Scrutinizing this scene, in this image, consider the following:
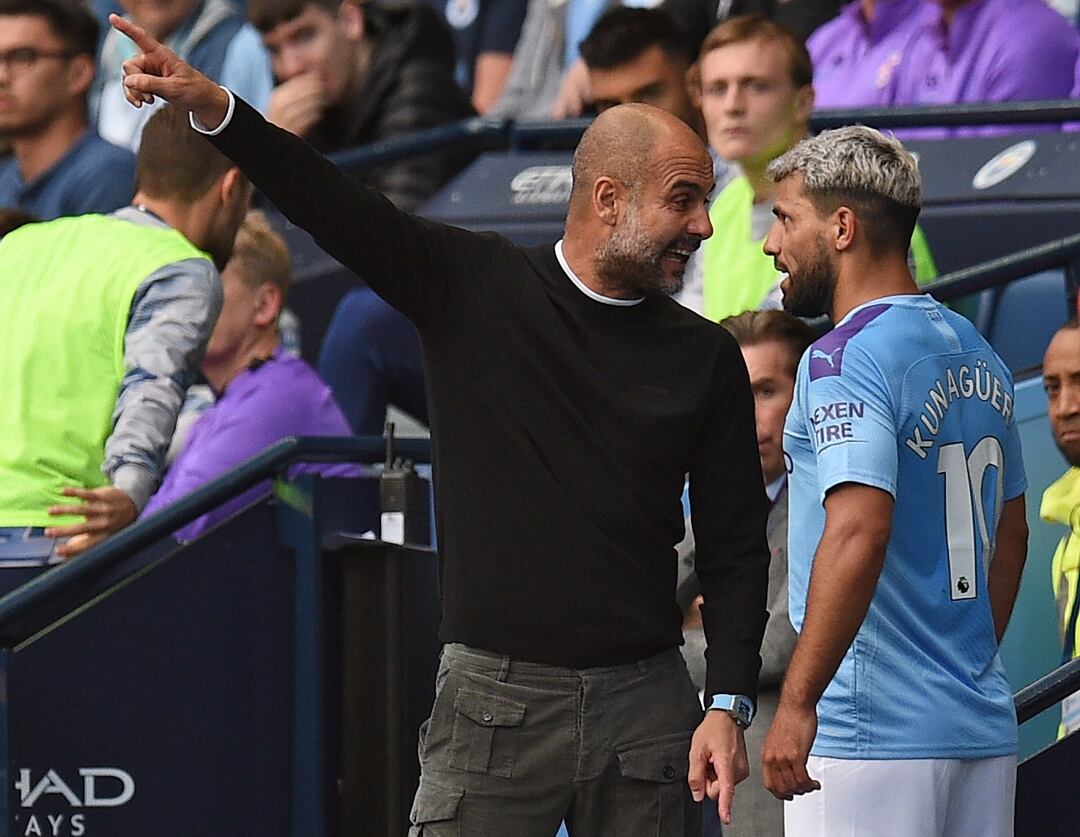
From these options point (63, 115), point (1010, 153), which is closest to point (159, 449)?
point (63, 115)

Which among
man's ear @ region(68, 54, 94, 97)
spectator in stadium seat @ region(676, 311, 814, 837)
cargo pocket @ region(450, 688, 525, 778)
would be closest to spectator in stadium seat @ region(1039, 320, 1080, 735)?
spectator in stadium seat @ region(676, 311, 814, 837)

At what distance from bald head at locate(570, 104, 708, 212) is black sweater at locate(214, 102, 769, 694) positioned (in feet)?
0.60

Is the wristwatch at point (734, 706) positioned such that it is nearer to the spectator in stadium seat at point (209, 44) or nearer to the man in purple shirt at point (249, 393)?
the man in purple shirt at point (249, 393)

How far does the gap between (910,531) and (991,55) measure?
14.1ft

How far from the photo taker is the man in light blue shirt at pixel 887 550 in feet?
11.8

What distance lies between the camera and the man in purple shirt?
219 inches

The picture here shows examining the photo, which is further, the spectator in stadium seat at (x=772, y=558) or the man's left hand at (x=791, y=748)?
the spectator in stadium seat at (x=772, y=558)

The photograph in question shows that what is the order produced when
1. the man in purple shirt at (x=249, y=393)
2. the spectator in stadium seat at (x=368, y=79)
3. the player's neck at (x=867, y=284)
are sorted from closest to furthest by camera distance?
the player's neck at (x=867, y=284) < the man in purple shirt at (x=249, y=393) < the spectator in stadium seat at (x=368, y=79)

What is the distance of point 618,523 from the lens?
3691 millimetres

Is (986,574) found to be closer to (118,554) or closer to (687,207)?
(687,207)

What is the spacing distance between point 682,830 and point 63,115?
11.9 feet

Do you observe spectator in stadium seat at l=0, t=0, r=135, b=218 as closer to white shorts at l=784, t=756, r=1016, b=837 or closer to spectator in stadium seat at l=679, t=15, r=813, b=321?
spectator in stadium seat at l=679, t=15, r=813, b=321

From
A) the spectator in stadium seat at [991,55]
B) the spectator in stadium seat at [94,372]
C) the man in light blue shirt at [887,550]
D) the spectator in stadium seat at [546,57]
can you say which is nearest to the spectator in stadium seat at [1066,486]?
the man in light blue shirt at [887,550]

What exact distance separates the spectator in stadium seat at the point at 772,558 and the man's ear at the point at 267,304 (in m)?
1.48
